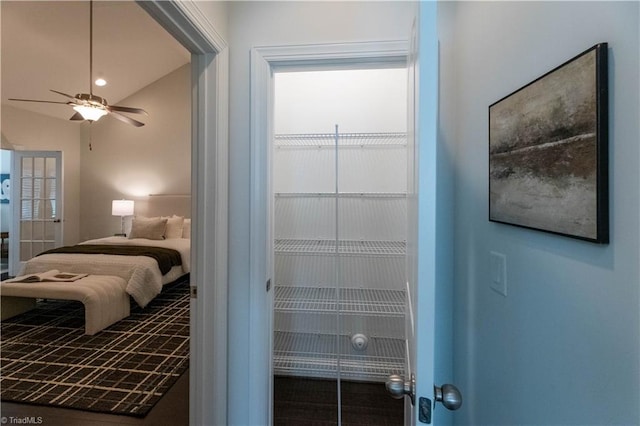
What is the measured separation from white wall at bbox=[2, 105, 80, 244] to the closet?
5146mm

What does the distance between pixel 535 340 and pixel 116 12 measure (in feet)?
15.5

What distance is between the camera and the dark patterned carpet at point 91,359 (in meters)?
2.04

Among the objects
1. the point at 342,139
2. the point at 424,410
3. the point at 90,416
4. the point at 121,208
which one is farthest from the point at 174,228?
the point at 424,410

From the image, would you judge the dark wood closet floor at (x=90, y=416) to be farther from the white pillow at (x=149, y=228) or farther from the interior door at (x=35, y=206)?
the interior door at (x=35, y=206)

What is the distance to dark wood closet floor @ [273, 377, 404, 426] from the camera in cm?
184

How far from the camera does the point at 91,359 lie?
2.51 meters

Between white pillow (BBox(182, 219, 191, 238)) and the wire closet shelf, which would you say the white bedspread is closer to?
white pillow (BBox(182, 219, 191, 238))

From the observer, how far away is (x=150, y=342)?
2.81m

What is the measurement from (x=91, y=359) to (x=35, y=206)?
13.5ft

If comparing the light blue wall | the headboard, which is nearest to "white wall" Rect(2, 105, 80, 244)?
the headboard

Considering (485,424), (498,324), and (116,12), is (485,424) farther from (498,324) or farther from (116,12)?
(116,12)

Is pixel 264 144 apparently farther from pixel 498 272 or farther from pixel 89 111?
pixel 89 111

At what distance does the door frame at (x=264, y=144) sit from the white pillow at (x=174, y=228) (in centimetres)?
397

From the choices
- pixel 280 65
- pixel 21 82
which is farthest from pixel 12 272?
pixel 280 65
